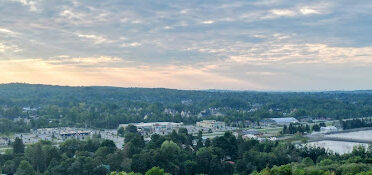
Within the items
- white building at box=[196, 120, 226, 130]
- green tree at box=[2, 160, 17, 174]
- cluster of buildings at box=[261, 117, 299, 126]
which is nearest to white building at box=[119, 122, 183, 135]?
white building at box=[196, 120, 226, 130]

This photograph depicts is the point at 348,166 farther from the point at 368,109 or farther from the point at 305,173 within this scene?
the point at 368,109

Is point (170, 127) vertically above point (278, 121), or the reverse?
point (278, 121)

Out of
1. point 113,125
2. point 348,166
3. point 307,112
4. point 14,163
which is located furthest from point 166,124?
point 348,166

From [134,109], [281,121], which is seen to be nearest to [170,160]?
[281,121]

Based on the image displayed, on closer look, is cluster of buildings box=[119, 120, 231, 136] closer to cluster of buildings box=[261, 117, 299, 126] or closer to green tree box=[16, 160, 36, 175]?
cluster of buildings box=[261, 117, 299, 126]

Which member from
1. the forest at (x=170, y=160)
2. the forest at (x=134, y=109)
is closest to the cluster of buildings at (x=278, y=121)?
the forest at (x=134, y=109)

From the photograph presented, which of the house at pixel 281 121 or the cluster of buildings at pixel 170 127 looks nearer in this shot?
the cluster of buildings at pixel 170 127

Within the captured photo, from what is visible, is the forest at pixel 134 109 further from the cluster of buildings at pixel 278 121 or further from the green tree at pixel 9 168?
the green tree at pixel 9 168

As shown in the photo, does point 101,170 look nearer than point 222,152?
Yes

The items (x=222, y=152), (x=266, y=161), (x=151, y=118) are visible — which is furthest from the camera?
(x=151, y=118)

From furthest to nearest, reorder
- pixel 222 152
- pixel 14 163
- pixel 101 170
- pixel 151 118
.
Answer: pixel 151 118
pixel 222 152
pixel 14 163
pixel 101 170

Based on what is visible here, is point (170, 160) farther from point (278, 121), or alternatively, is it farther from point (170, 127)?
point (278, 121)
